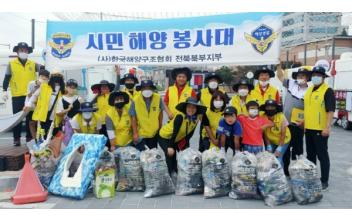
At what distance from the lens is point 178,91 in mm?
5434

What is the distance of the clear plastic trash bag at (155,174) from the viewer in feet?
15.6

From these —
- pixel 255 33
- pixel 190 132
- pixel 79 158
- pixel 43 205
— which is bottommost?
pixel 43 205

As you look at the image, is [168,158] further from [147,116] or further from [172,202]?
[172,202]

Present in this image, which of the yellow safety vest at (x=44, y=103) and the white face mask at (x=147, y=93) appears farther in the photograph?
the yellow safety vest at (x=44, y=103)

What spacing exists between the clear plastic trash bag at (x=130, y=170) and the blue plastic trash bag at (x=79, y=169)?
337mm

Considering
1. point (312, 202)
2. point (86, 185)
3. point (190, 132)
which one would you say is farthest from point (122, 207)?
point (312, 202)

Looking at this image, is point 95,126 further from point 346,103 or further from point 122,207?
point 346,103

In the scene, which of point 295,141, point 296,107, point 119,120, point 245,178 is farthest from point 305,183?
point 119,120

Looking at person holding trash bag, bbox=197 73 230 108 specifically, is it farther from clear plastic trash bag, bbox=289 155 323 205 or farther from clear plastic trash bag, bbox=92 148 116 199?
clear plastic trash bag, bbox=92 148 116 199

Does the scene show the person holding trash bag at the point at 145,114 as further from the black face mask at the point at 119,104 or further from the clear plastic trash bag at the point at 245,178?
the clear plastic trash bag at the point at 245,178

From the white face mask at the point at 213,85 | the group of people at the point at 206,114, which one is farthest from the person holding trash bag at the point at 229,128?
the white face mask at the point at 213,85

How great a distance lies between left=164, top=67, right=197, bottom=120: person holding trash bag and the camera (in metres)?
5.38

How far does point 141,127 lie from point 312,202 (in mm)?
2489

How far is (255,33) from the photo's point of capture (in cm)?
546
